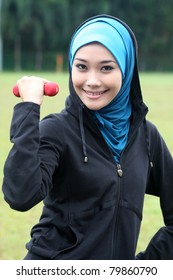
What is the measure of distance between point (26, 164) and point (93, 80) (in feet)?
1.35

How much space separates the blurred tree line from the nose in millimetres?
37201

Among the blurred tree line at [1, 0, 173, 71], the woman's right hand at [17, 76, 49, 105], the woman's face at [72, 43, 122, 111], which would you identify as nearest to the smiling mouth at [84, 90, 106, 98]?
the woman's face at [72, 43, 122, 111]

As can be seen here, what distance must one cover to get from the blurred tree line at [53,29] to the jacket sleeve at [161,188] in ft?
121

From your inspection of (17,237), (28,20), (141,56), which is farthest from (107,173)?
(141,56)

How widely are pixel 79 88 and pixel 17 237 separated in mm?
2685

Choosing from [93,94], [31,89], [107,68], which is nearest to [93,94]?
[93,94]

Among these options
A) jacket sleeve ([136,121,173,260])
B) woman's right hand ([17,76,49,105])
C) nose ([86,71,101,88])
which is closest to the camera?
woman's right hand ([17,76,49,105])

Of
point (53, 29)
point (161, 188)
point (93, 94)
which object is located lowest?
point (161, 188)

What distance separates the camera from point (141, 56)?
142ft

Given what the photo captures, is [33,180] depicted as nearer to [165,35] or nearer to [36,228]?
[36,228]

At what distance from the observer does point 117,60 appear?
212 centimetres

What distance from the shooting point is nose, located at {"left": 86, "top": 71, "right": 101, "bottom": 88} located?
6.84 feet

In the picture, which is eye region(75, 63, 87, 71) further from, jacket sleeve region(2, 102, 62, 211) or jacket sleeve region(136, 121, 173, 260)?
jacket sleeve region(136, 121, 173, 260)

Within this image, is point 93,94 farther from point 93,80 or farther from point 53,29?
point 53,29
